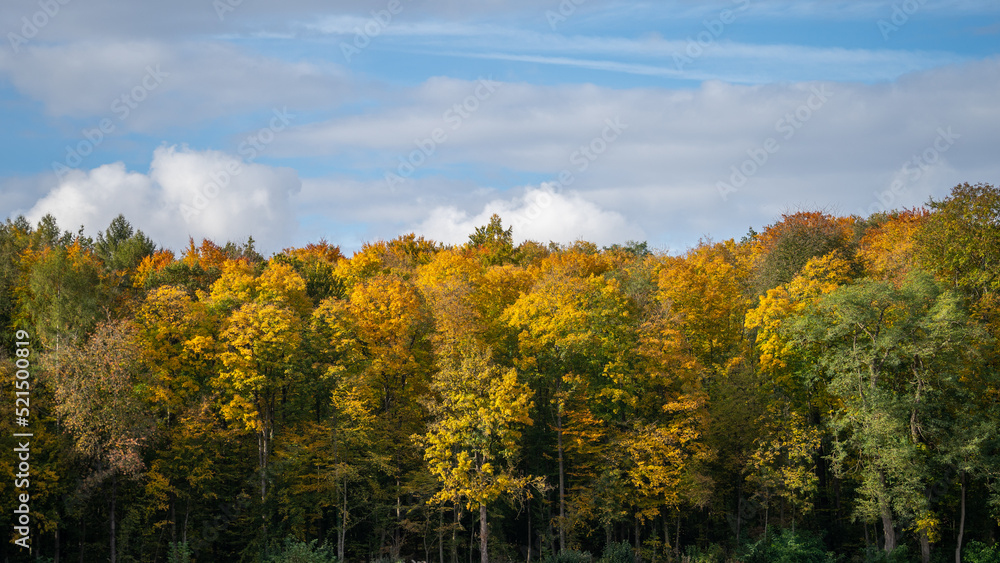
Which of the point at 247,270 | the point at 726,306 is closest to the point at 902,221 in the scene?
the point at 726,306

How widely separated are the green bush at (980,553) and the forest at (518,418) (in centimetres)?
14

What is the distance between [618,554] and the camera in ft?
129

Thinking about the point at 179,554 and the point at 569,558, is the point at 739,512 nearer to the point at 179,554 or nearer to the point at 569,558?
the point at 569,558

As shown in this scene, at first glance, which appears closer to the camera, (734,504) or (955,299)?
(955,299)

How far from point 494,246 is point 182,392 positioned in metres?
36.8

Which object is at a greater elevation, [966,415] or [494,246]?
[494,246]

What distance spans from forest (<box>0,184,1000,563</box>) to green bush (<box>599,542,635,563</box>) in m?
0.15

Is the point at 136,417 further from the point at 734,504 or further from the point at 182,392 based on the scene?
the point at 734,504

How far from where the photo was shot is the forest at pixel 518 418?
36938 mm


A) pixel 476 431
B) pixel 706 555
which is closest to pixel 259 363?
pixel 476 431

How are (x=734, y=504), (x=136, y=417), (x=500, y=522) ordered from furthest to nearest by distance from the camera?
(x=734, y=504) < (x=500, y=522) < (x=136, y=417)

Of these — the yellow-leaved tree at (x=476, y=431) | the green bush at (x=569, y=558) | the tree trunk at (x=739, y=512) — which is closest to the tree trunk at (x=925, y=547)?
the tree trunk at (x=739, y=512)

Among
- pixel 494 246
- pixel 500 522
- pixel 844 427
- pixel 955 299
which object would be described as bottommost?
pixel 500 522

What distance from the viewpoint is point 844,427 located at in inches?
1566
